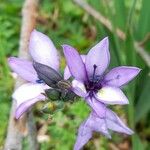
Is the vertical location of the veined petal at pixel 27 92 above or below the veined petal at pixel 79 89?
below

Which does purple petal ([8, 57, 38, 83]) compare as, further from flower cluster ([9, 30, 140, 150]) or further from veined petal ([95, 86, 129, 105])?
veined petal ([95, 86, 129, 105])

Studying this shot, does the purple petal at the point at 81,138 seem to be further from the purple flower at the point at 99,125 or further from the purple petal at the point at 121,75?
the purple petal at the point at 121,75

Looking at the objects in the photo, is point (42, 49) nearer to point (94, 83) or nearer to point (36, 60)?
point (36, 60)

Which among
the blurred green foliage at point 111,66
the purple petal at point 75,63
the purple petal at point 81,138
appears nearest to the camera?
the purple petal at point 75,63

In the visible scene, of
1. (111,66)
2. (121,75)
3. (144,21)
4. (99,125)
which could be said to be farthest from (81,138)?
(144,21)

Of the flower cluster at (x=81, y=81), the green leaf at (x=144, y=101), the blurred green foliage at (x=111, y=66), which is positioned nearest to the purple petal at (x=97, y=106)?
the flower cluster at (x=81, y=81)

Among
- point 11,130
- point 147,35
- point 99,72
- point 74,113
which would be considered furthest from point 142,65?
point 99,72
